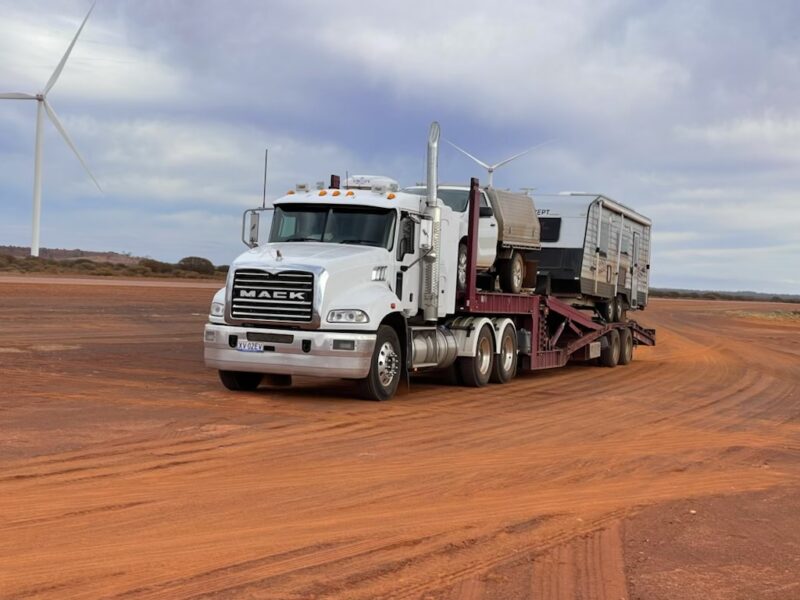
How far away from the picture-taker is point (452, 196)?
18.0 m

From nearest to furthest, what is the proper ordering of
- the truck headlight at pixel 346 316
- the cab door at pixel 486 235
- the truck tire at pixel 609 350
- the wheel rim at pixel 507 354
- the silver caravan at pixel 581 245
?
1. the truck headlight at pixel 346 316
2. the cab door at pixel 486 235
3. the wheel rim at pixel 507 354
4. the silver caravan at pixel 581 245
5. the truck tire at pixel 609 350

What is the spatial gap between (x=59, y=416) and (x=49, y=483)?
3.80 metres

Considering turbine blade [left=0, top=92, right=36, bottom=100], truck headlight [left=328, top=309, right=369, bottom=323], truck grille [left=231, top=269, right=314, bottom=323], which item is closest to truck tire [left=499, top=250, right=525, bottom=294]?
truck headlight [left=328, top=309, right=369, bottom=323]

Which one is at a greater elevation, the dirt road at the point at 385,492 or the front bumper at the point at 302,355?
the front bumper at the point at 302,355

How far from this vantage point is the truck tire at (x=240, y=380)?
15117mm

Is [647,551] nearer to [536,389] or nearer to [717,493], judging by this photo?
[717,493]

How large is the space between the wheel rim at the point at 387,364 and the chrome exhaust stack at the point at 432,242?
134 cm

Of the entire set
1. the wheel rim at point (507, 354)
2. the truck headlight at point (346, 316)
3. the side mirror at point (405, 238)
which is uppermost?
the side mirror at point (405, 238)

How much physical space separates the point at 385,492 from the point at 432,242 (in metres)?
7.97

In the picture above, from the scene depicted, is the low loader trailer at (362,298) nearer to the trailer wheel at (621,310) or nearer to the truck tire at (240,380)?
the truck tire at (240,380)

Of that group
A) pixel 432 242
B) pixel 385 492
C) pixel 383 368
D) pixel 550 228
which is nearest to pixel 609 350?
pixel 550 228

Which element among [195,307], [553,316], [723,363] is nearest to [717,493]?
[553,316]

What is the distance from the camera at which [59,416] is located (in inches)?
465

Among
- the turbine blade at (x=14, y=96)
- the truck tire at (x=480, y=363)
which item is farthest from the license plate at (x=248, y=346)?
the turbine blade at (x=14, y=96)
